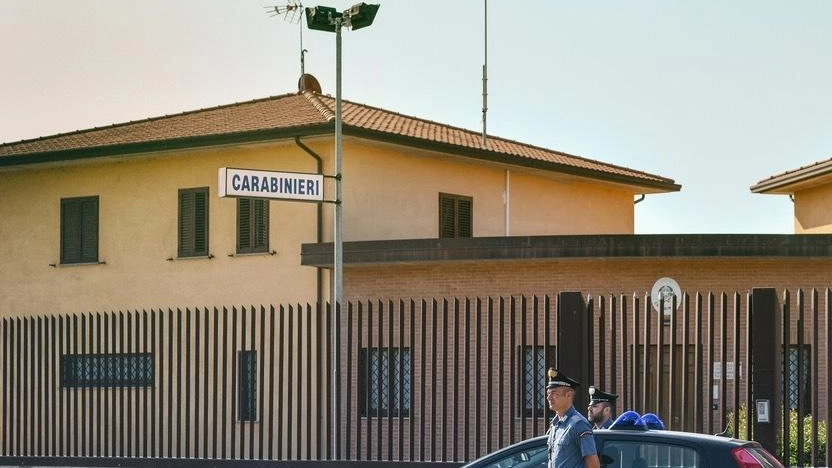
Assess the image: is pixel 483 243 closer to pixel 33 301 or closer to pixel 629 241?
pixel 629 241

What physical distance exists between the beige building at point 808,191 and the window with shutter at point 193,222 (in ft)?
44.1

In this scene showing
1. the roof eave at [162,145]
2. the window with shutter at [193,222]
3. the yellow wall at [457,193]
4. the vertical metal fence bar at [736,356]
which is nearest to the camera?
the vertical metal fence bar at [736,356]

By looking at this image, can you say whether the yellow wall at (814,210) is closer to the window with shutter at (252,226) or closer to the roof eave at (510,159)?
the roof eave at (510,159)

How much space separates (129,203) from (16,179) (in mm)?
3397

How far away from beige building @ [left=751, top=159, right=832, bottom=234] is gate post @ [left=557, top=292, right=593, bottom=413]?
18.1 metres

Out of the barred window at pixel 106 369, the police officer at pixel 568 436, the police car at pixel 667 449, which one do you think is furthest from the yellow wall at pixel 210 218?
the police officer at pixel 568 436

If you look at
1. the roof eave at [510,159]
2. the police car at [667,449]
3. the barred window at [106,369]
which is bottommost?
the barred window at [106,369]

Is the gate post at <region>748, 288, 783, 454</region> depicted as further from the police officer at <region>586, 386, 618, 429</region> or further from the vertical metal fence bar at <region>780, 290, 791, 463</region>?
the police officer at <region>586, 386, 618, 429</region>

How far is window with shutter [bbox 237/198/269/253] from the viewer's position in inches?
1194

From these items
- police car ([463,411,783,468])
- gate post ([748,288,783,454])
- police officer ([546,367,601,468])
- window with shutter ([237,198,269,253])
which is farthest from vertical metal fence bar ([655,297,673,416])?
window with shutter ([237,198,269,253])

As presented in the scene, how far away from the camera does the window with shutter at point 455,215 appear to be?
1262 inches

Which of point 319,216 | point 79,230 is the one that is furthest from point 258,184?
point 79,230

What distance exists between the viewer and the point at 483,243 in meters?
27.2

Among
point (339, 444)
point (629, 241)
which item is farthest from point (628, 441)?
point (629, 241)
